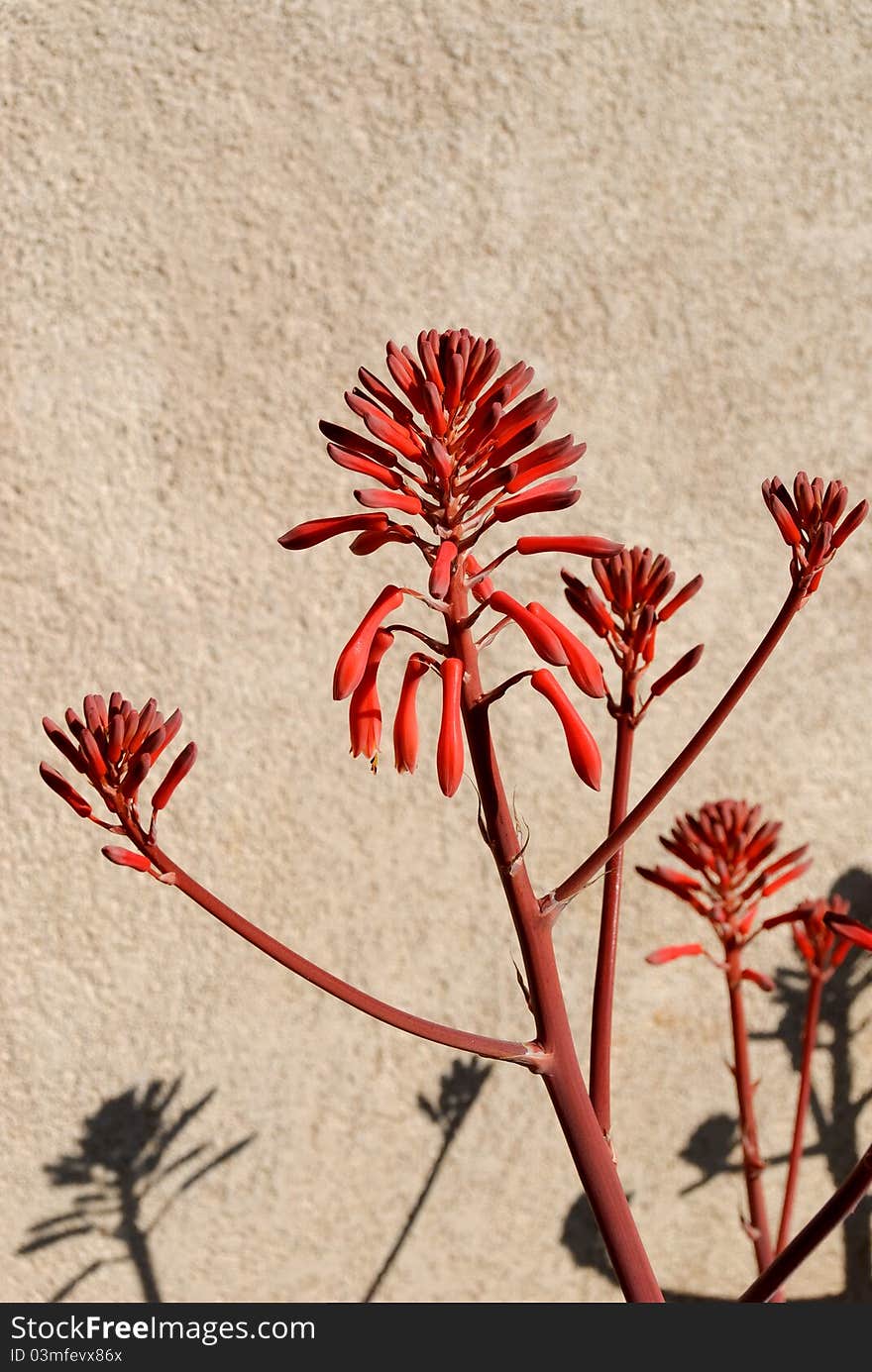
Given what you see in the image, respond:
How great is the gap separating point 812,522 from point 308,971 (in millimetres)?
269

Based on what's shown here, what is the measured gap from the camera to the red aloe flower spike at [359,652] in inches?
16.9

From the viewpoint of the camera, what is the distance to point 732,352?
0.95 metres

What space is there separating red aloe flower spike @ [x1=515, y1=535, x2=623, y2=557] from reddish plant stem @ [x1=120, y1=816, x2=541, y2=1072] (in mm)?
179

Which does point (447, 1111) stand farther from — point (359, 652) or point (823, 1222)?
point (359, 652)

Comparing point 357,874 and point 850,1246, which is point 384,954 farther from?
point 850,1246

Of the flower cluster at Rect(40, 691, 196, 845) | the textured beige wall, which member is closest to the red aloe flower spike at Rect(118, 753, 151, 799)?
the flower cluster at Rect(40, 691, 196, 845)

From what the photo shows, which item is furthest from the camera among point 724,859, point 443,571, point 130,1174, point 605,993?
point 130,1174

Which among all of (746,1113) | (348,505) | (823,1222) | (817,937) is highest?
(348,505)

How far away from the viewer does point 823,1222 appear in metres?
0.46

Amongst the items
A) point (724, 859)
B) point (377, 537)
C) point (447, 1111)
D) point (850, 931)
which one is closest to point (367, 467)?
point (377, 537)

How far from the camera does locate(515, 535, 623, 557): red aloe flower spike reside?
440 mm

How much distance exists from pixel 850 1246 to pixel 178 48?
45.6 inches

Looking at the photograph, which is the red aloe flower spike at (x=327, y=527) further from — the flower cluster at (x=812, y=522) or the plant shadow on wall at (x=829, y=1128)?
the plant shadow on wall at (x=829, y=1128)

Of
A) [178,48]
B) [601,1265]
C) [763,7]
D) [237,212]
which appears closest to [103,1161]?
[601,1265]
